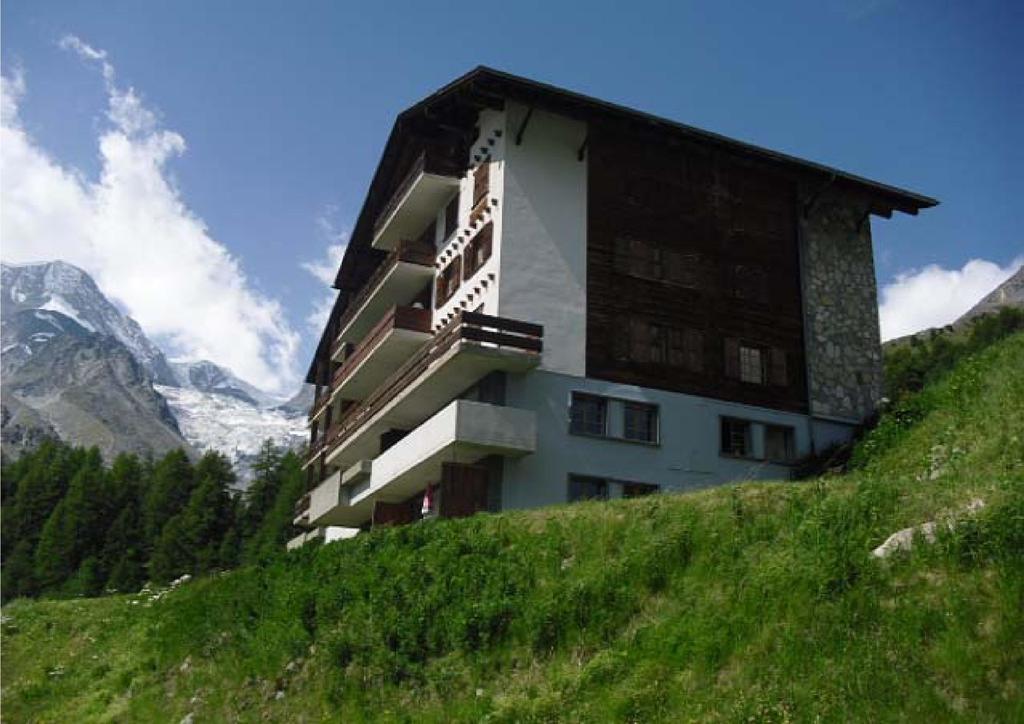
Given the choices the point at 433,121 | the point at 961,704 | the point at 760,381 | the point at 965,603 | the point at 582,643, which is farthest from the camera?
the point at 433,121

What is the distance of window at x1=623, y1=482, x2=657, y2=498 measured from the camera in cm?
3422

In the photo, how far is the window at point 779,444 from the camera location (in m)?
37.4

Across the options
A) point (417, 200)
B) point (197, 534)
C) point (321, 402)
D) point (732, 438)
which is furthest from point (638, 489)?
point (197, 534)

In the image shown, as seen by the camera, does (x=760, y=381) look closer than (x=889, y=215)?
Yes

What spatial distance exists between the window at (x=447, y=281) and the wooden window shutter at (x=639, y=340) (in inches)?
273

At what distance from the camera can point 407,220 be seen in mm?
44375

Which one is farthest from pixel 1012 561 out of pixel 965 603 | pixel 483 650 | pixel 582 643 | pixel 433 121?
pixel 433 121

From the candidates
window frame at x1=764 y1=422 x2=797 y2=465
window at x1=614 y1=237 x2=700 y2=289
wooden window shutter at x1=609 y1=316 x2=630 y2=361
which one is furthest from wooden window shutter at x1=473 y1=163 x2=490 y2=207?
window frame at x1=764 y1=422 x2=797 y2=465

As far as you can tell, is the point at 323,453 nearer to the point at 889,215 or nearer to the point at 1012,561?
the point at 889,215

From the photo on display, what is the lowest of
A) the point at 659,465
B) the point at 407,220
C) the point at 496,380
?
the point at 659,465

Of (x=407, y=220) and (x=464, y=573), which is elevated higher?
(x=407, y=220)

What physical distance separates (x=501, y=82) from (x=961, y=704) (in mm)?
27710

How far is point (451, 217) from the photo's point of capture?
136 ft

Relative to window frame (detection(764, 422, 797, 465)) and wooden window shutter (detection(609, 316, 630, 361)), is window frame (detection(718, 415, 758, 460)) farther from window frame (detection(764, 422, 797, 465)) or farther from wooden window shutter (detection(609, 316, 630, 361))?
wooden window shutter (detection(609, 316, 630, 361))
